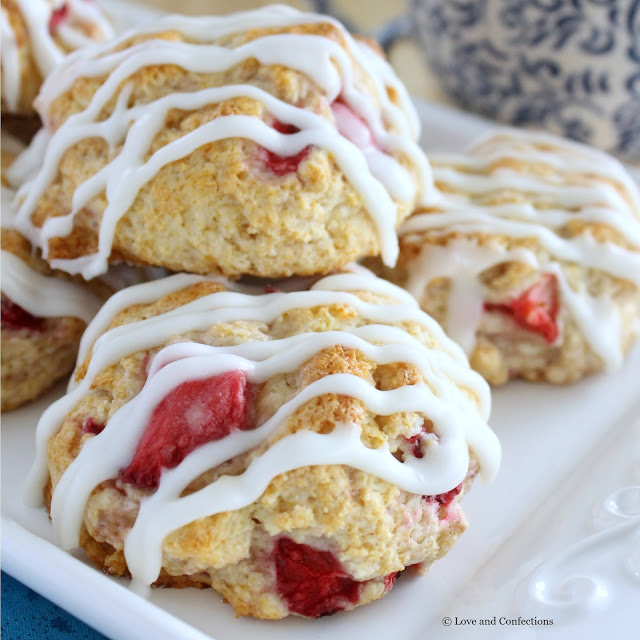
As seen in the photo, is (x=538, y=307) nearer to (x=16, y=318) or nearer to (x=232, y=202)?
(x=232, y=202)

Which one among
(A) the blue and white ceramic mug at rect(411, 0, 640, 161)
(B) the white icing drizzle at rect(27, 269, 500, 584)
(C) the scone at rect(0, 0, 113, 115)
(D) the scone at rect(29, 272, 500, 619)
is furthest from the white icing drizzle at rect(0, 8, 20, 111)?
(A) the blue and white ceramic mug at rect(411, 0, 640, 161)

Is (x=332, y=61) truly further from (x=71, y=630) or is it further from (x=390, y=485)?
(x=71, y=630)

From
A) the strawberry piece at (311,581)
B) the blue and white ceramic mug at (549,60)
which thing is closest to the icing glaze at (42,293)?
the strawberry piece at (311,581)

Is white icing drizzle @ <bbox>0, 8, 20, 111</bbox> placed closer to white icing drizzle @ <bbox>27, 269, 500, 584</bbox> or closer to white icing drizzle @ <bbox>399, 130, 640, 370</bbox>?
white icing drizzle @ <bbox>27, 269, 500, 584</bbox>

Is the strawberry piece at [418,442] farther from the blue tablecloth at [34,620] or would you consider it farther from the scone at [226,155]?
the blue tablecloth at [34,620]

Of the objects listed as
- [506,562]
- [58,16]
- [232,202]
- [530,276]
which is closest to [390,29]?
[58,16]
